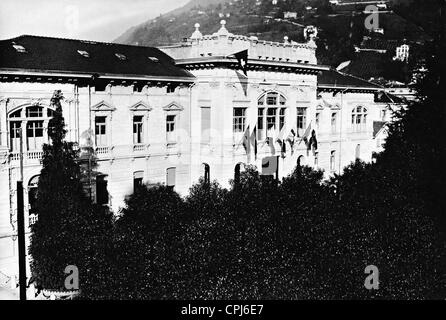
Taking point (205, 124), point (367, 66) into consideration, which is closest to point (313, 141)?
point (205, 124)

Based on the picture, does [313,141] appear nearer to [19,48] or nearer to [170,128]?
[170,128]

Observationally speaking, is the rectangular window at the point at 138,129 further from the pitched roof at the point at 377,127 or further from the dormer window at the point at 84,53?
the pitched roof at the point at 377,127

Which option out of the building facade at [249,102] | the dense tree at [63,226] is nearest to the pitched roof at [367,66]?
the building facade at [249,102]

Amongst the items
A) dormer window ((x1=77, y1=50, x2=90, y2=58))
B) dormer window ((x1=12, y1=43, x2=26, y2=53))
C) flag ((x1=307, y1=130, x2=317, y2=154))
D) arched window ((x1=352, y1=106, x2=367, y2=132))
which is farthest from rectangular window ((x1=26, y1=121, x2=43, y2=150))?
arched window ((x1=352, y1=106, x2=367, y2=132))

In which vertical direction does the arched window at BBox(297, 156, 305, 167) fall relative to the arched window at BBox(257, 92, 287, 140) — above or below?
below

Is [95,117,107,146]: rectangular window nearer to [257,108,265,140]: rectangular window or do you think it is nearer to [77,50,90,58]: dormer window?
[77,50,90,58]: dormer window

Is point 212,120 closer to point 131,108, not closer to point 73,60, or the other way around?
point 131,108

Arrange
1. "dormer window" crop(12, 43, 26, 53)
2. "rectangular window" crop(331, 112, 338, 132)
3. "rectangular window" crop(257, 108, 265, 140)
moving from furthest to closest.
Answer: "rectangular window" crop(331, 112, 338, 132)
"rectangular window" crop(257, 108, 265, 140)
"dormer window" crop(12, 43, 26, 53)
